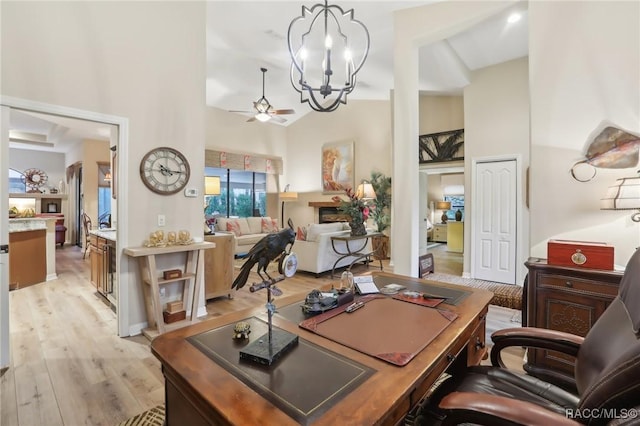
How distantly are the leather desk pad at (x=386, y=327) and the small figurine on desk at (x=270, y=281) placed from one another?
19 cm

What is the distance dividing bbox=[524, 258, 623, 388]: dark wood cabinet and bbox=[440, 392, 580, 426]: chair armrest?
60.7 inches

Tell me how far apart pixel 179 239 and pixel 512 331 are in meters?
3.05

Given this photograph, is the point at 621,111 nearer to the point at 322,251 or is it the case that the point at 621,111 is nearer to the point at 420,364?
the point at 420,364

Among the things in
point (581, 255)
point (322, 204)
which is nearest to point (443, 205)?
point (322, 204)

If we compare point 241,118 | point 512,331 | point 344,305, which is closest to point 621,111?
point 512,331

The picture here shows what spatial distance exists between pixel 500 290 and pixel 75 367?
4.96m

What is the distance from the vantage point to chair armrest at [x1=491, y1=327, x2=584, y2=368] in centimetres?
136

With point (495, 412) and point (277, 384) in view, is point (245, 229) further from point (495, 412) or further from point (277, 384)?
point (495, 412)

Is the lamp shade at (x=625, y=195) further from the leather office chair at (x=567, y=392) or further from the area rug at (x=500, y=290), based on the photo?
the area rug at (x=500, y=290)

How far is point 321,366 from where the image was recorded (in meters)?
1.06

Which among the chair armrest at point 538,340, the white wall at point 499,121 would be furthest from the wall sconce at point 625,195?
the white wall at point 499,121

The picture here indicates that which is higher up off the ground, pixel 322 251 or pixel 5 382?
pixel 322 251

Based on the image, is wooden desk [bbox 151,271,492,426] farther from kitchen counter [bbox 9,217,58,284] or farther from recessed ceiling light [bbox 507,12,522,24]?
kitchen counter [bbox 9,217,58,284]

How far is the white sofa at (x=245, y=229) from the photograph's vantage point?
274 inches
